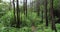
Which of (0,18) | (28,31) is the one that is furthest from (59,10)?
(28,31)

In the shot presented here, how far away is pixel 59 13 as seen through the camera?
24438mm

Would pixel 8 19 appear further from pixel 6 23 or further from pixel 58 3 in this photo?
pixel 58 3

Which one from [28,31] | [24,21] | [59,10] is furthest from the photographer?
[59,10]

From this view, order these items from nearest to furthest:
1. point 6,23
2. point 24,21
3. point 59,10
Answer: point 6,23 < point 24,21 < point 59,10

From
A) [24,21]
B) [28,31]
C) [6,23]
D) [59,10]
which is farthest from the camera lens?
[59,10]

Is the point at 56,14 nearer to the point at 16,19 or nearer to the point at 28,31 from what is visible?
the point at 16,19

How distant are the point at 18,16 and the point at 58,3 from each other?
8977mm

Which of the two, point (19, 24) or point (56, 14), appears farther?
point (56, 14)

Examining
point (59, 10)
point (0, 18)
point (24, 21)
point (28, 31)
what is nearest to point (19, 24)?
point (24, 21)

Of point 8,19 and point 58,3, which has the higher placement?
point 58,3

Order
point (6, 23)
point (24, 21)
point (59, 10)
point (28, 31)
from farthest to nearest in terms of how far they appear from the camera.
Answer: point (59, 10)
point (24, 21)
point (6, 23)
point (28, 31)

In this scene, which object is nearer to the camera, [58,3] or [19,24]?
[19,24]

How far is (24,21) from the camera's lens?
54.5 ft

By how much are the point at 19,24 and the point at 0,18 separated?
1.92 m
